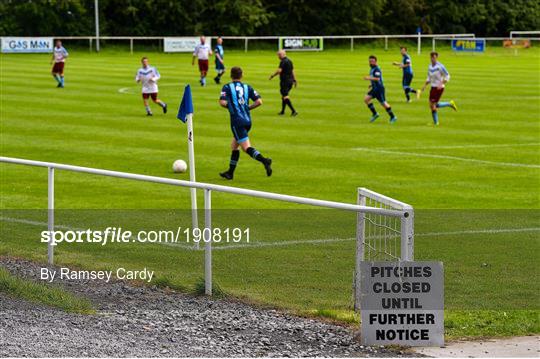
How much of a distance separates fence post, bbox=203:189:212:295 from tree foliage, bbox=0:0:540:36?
237 feet

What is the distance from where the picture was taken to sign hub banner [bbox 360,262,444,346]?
10.1 m

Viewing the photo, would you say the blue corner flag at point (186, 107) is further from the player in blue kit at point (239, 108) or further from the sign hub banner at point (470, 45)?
the sign hub banner at point (470, 45)

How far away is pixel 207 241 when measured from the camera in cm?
1191

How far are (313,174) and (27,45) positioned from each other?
5312 cm

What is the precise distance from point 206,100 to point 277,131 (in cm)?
994

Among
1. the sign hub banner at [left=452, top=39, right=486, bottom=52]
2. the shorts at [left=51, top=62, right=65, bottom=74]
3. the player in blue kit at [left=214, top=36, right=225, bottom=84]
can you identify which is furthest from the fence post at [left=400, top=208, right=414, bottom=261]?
the sign hub banner at [left=452, top=39, right=486, bottom=52]

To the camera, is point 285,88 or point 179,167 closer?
point 179,167

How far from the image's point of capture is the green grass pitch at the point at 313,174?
11844 mm

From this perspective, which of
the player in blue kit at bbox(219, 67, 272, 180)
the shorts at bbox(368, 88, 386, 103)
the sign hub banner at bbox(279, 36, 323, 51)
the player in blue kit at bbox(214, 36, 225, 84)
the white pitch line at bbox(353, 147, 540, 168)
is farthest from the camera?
the sign hub banner at bbox(279, 36, 323, 51)

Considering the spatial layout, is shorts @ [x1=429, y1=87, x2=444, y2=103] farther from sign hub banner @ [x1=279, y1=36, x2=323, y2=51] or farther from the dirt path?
sign hub banner @ [x1=279, y1=36, x2=323, y2=51]

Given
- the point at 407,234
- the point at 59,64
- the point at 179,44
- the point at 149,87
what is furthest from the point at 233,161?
the point at 179,44

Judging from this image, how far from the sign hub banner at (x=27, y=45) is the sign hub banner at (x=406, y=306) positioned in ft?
211

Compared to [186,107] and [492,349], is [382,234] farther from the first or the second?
[186,107]

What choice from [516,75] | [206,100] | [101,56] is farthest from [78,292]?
[101,56]
